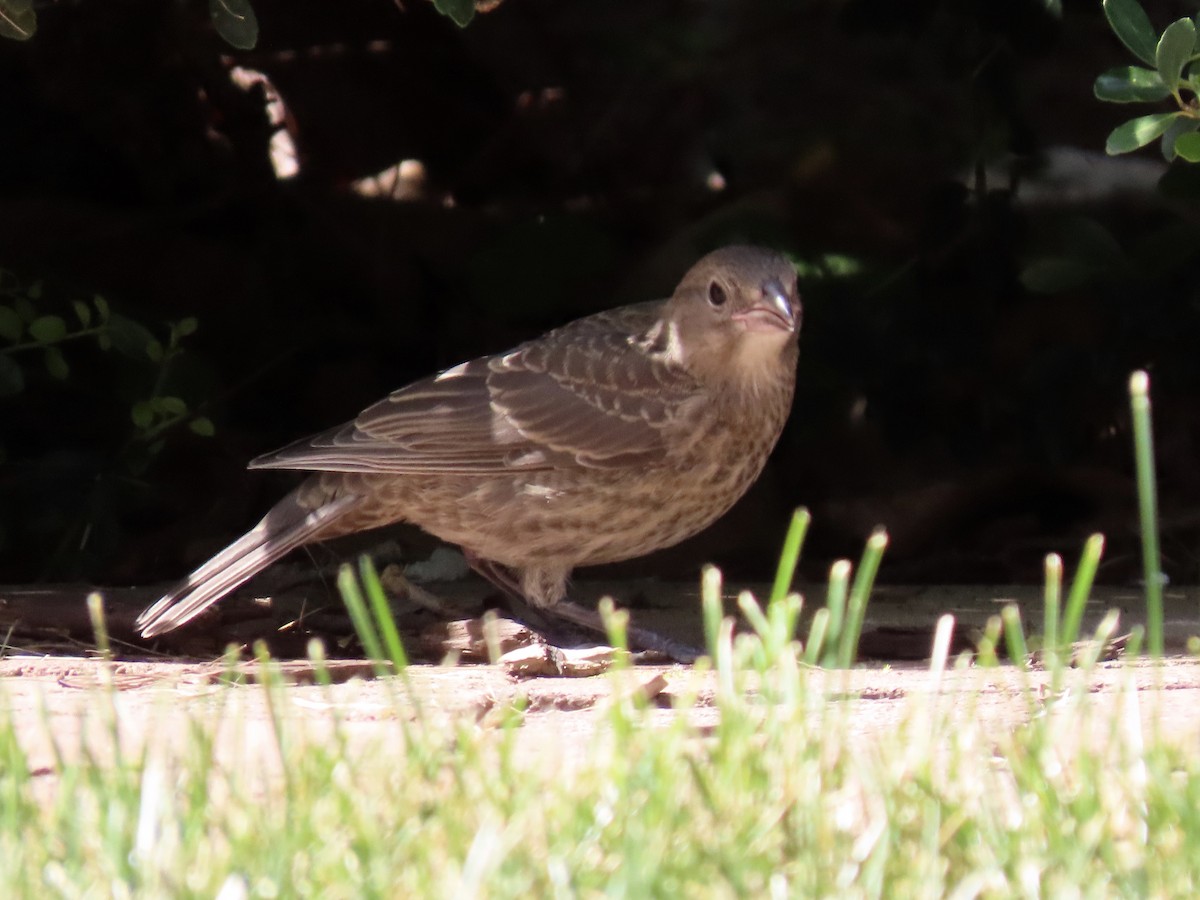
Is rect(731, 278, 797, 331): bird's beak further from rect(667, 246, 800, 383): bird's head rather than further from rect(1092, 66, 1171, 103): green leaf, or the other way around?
rect(1092, 66, 1171, 103): green leaf

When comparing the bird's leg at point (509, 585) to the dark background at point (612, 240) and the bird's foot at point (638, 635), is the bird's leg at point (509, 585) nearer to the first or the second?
the bird's foot at point (638, 635)

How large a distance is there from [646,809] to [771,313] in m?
2.55

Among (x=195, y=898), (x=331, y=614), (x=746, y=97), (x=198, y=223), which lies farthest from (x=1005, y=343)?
(x=195, y=898)

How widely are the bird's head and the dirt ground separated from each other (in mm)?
831

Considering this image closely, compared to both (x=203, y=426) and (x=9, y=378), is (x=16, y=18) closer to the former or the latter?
(x=9, y=378)

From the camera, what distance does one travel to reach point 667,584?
562 cm

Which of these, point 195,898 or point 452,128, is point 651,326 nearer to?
point 452,128

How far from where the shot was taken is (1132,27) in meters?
3.57

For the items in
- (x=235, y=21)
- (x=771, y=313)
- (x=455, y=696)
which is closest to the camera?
(x=455, y=696)

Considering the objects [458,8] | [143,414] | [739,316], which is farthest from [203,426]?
[458,8]

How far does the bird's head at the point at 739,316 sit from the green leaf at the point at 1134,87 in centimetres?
112

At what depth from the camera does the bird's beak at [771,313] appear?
4469 mm

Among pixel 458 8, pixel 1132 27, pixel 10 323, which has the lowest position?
pixel 10 323

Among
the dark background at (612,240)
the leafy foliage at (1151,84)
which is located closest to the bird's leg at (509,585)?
the dark background at (612,240)
